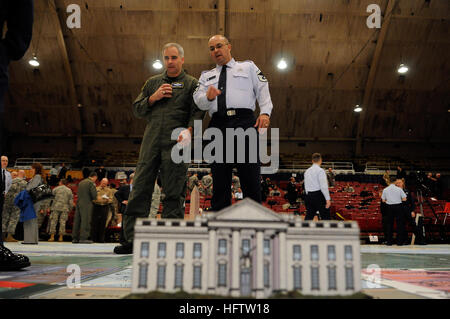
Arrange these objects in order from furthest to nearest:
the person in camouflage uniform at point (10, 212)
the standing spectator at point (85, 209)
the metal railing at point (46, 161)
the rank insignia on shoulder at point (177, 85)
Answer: the metal railing at point (46, 161), the standing spectator at point (85, 209), the person in camouflage uniform at point (10, 212), the rank insignia on shoulder at point (177, 85)

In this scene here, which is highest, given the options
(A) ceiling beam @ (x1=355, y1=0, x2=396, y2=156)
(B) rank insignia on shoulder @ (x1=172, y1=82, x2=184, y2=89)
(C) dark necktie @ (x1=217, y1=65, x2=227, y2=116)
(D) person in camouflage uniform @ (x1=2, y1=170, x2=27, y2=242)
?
(A) ceiling beam @ (x1=355, y1=0, x2=396, y2=156)

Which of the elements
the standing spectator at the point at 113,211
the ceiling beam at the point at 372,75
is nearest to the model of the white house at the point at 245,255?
the standing spectator at the point at 113,211

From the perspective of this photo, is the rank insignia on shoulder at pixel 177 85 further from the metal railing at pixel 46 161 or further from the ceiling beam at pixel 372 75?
the metal railing at pixel 46 161

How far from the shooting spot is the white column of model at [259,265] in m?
1.22

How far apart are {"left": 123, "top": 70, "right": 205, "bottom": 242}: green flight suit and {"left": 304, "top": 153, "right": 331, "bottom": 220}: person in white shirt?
3920mm

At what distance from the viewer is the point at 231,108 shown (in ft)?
8.29

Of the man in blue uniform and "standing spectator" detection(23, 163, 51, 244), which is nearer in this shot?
the man in blue uniform

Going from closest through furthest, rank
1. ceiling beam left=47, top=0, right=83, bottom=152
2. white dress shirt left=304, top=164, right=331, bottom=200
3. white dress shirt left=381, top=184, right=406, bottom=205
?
white dress shirt left=304, top=164, right=331, bottom=200 < white dress shirt left=381, top=184, right=406, bottom=205 < ceiling beam left=47, top=0, right=83, bottom=152

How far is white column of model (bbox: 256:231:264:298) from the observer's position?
122cm

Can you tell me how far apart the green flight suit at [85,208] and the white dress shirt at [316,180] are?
4.94 meters

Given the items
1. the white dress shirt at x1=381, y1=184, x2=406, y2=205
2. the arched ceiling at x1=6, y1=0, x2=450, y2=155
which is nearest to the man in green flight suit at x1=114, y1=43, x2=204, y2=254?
the white dress shirt at x1=381, y1=184, x2=406, y2=205

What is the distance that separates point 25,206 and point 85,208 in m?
1.38

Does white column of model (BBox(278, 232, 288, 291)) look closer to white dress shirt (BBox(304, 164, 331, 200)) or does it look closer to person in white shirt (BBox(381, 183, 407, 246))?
white dress shirt (BBox(304, 164, 331, 200))
